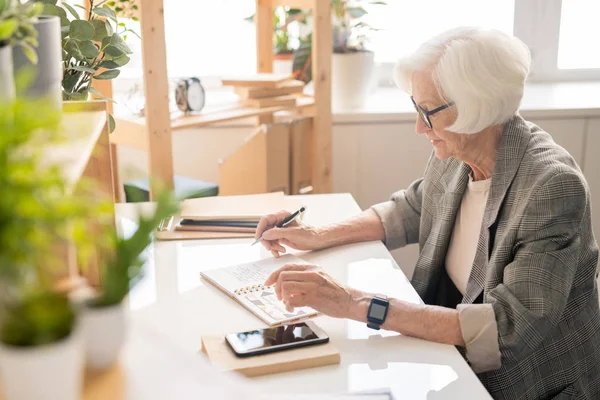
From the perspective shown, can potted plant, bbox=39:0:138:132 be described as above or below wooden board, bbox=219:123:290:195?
above

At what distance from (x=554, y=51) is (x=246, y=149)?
155cm

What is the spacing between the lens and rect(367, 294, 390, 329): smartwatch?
1.39 m

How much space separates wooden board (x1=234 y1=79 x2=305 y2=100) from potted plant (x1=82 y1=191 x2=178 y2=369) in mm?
1828

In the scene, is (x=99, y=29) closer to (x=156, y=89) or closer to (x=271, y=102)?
(x=156, y=89)

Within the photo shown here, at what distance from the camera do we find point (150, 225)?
58 centimetres

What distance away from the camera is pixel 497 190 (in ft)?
5.31

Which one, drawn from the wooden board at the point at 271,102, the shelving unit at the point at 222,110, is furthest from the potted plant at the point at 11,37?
the wooden board at the point at 271,102

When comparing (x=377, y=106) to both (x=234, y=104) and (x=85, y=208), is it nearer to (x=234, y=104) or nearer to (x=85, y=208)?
(x=234, y=104)

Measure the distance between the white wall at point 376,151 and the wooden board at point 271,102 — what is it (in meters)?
0.36

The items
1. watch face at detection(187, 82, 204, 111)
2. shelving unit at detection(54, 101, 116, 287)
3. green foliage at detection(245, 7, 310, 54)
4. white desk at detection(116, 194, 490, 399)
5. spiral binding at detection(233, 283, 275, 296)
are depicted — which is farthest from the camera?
green foliage at detection(245, 7, 310, 54)

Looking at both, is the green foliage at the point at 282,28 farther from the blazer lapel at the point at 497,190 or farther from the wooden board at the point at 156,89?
the blazer lapel at the point at 497,190

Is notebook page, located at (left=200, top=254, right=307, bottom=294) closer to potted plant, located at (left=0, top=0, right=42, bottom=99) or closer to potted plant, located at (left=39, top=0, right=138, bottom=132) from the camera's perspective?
potted plant, located at (left=39, top=0, right=138, bottom=132)

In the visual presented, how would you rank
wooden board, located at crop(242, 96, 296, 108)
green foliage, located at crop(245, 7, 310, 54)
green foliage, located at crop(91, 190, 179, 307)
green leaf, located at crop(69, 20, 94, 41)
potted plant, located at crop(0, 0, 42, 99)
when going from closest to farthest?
green foliage, located at crop(91, 190, 179, 307) < potted plant, located at crop(0, 0, 42, 99) < green leaf, located at crop(69, 20, 94, 41) < wooden board, located at crop(242, 96, 296, 108) < green foliage, located at crop(245, 7, 310, 54)

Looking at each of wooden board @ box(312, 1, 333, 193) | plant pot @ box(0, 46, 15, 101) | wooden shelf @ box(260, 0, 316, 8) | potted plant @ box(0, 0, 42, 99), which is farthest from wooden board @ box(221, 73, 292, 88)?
plant pot @ box(0, 46, 15, 101)
